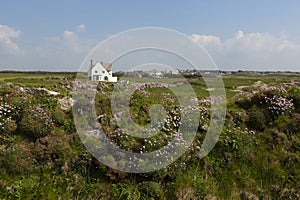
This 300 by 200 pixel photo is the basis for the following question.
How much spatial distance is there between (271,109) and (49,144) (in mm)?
6872

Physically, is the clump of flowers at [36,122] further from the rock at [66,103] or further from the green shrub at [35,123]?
the rock at [66,103]

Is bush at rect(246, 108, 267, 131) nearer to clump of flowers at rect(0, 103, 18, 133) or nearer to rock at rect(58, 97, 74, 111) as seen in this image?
rock at rect(58, 97, 74, 111)

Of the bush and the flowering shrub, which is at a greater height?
the flowering shrub

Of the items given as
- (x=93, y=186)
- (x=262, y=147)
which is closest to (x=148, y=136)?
(x=93, y=186)

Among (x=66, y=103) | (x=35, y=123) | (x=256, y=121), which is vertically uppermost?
(x=66, y=103)

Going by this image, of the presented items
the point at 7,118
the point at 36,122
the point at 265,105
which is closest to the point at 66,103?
the point at 36,122

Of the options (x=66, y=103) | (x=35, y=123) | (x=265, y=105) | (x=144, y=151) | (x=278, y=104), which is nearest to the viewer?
(x=144, y=151)

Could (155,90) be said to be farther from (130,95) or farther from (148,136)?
(148,136)

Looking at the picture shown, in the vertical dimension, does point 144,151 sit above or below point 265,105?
below

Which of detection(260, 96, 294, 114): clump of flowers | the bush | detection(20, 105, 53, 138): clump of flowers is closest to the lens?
detection(20, 105, 53, 138): clump of flowers

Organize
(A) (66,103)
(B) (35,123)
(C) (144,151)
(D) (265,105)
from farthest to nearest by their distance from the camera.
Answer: (D) (265,105)
(A) (66,103)
(B) (35,123)
(C) (144,151)

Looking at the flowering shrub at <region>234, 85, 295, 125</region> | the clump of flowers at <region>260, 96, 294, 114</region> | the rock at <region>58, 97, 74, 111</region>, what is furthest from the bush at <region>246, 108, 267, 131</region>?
the rock at <region>58, 97, 74, 111</region>

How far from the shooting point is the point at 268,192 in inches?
305

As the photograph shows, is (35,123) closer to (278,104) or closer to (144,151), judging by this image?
Result: (144,151)
